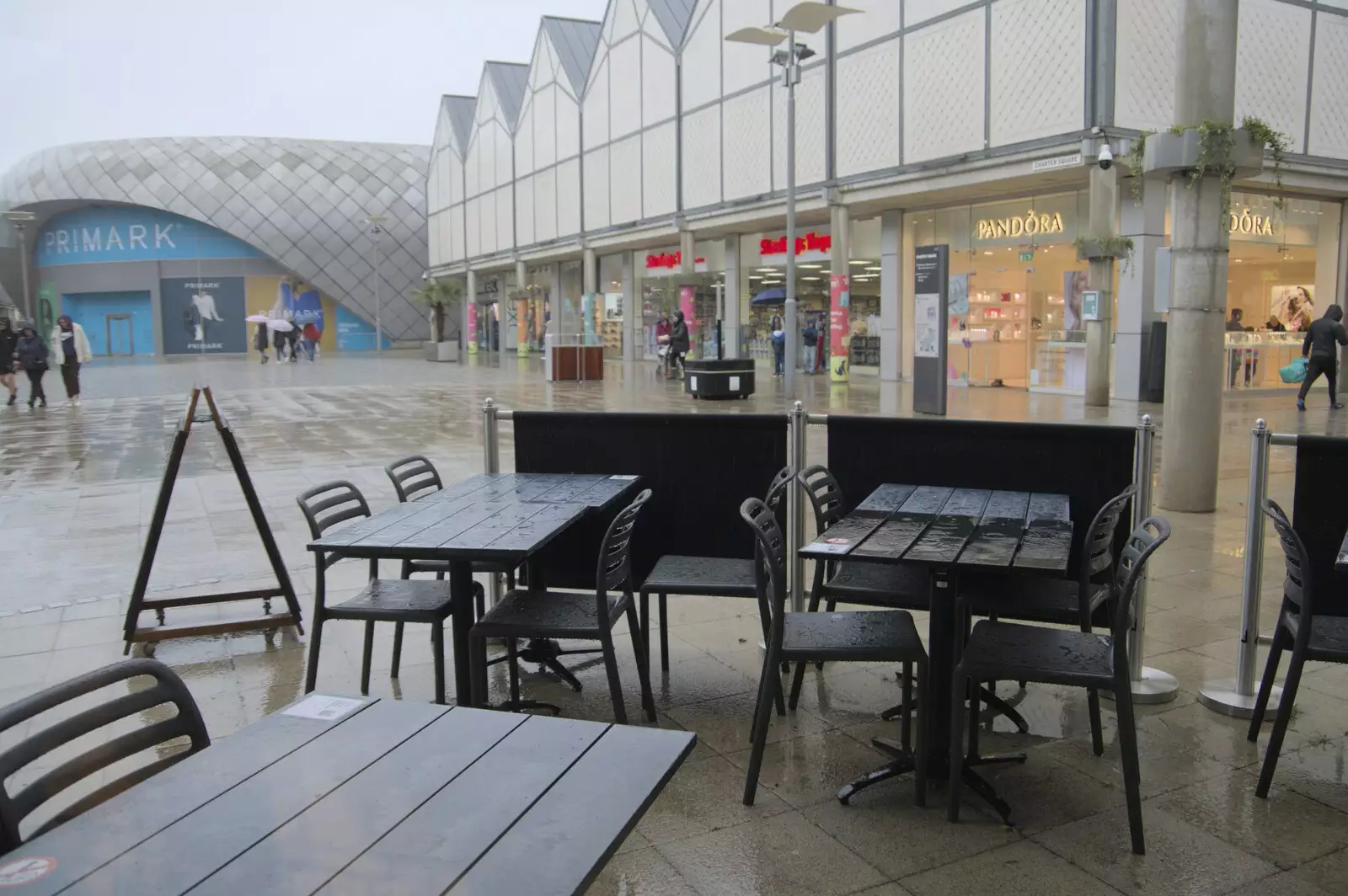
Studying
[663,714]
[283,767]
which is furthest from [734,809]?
[283,767]

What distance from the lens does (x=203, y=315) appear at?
2222 inches

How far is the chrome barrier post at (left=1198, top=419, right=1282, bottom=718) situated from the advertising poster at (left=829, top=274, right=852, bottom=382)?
18799 millimetres

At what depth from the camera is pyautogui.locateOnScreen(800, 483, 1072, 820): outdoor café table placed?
11.2ft

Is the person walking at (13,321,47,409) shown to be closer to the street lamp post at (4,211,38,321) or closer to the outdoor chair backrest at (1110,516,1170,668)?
the outdoor chair backrest at (1110,516,1170,668)

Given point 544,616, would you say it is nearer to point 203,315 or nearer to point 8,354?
point 8,354

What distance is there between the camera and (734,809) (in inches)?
138

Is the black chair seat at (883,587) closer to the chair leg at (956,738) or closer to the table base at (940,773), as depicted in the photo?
the table base at (940,773)

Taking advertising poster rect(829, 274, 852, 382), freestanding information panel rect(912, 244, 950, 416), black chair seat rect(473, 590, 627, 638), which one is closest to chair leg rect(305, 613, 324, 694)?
black chair seat rect(473, 590, 627, 638)

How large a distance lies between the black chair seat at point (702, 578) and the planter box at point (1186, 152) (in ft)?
17.6

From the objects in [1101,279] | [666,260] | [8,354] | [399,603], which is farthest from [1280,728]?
[666,260]

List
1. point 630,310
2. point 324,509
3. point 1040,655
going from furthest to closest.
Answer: point 630,310, point 324,509, point 1040,655

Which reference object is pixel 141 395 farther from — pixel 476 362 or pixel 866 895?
pixel 866 895

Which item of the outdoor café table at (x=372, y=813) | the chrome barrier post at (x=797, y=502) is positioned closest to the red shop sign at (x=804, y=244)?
the chrome barrier post at (x=797, y=502)

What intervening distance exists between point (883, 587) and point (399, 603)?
196cm
